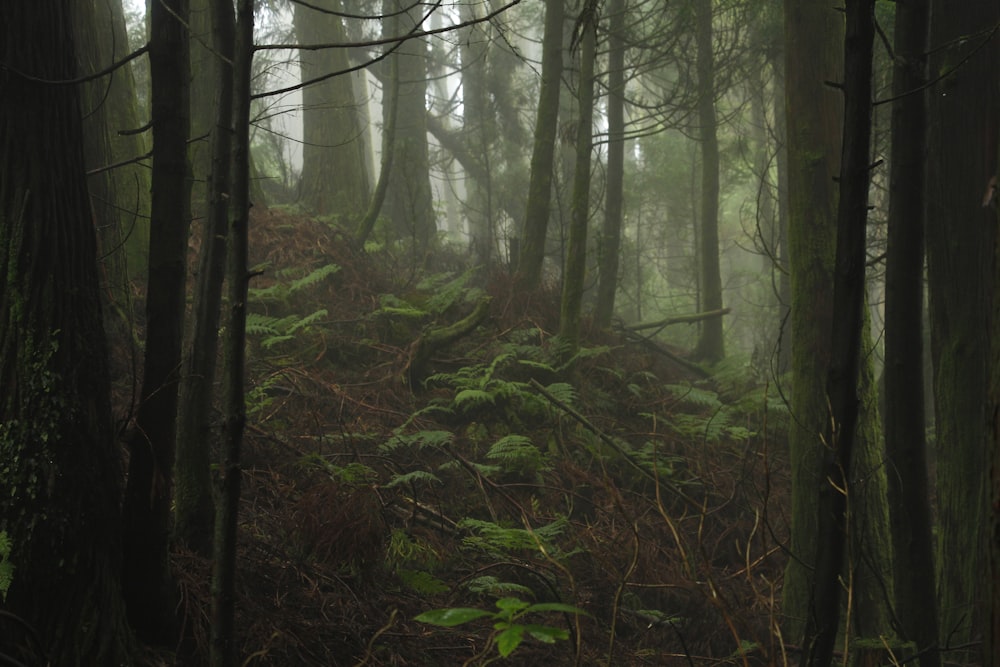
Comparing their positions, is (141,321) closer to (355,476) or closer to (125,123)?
(125,123)

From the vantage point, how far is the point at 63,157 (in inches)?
108

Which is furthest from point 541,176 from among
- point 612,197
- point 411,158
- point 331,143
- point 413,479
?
point 413,479

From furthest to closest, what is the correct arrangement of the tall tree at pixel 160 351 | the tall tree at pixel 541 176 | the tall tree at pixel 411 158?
the tall tree at pixel 411 158 < the tall tree at pixel 541 176 < the tall tree at pixel 160 351

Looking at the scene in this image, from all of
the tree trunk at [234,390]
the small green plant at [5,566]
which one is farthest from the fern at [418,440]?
the small green plant at [5,566]

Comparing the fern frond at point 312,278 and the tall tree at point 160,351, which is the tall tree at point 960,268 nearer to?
the tall tree at point 160,351

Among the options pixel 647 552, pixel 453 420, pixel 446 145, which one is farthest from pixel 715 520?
pixel 446 145

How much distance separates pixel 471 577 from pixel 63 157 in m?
3.20

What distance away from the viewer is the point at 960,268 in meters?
4.53

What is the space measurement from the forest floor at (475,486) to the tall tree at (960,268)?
1.07m

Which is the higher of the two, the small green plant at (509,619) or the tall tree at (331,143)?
the tall tree at (331,143)

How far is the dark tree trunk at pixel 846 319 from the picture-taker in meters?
2.33

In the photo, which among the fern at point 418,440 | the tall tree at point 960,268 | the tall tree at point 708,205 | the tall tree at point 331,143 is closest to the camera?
the tall tree at point 960,268

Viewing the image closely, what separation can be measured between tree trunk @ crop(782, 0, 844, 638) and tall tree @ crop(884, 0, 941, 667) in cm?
184

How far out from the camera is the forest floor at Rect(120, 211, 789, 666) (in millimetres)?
3555
